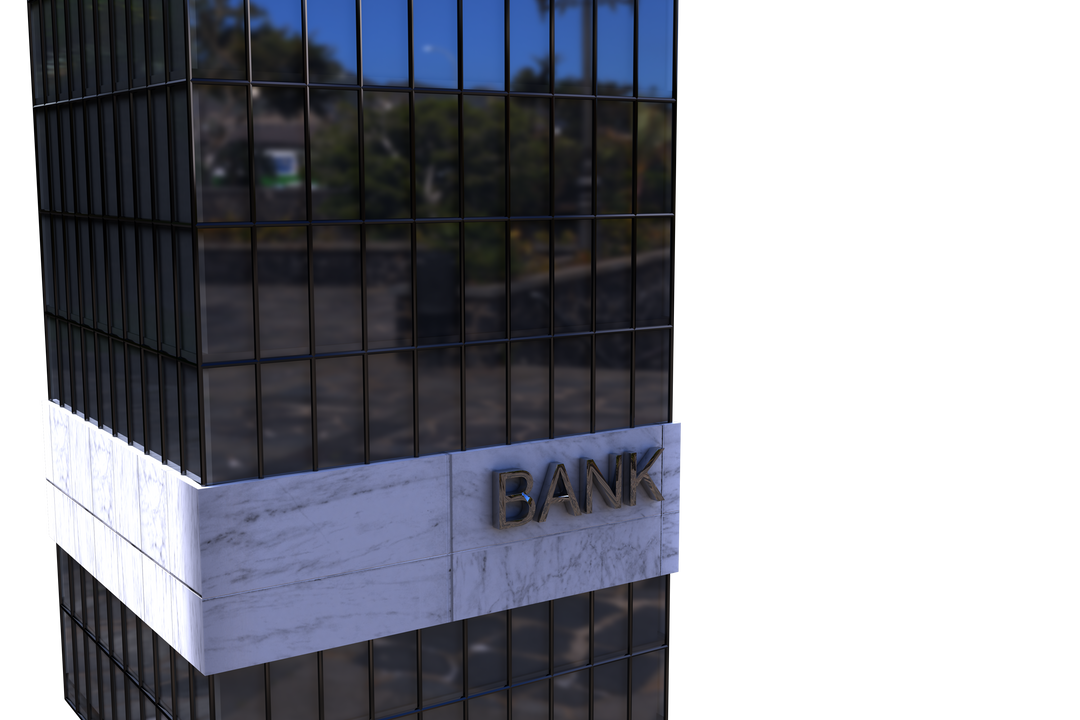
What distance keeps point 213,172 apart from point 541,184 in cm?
645

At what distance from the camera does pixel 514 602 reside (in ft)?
74.1

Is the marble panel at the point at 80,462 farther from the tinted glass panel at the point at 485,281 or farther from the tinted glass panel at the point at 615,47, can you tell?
the tinted glass panel at the point at 615,47

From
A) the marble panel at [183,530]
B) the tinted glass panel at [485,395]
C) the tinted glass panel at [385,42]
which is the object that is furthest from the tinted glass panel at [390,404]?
the tinted glass panel at [385,42]

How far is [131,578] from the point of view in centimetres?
2236

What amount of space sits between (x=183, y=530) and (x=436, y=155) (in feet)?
26.9

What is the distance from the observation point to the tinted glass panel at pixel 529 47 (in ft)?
69.9

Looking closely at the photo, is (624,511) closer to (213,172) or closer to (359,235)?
(359,235)

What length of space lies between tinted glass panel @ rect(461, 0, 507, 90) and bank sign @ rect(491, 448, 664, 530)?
7.58 metres

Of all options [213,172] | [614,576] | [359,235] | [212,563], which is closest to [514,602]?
[614,576]

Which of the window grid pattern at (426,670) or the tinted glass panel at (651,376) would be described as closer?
the window grid pattern at (426,670)

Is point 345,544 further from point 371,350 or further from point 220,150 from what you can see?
point 220,150

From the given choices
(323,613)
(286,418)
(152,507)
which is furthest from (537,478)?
(152,507)

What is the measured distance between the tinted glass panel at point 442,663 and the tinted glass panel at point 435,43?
34.8ft

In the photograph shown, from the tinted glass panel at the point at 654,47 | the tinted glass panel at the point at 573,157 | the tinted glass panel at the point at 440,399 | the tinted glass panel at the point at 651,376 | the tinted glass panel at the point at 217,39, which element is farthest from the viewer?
the tinted glass panel at the point at 651,376
